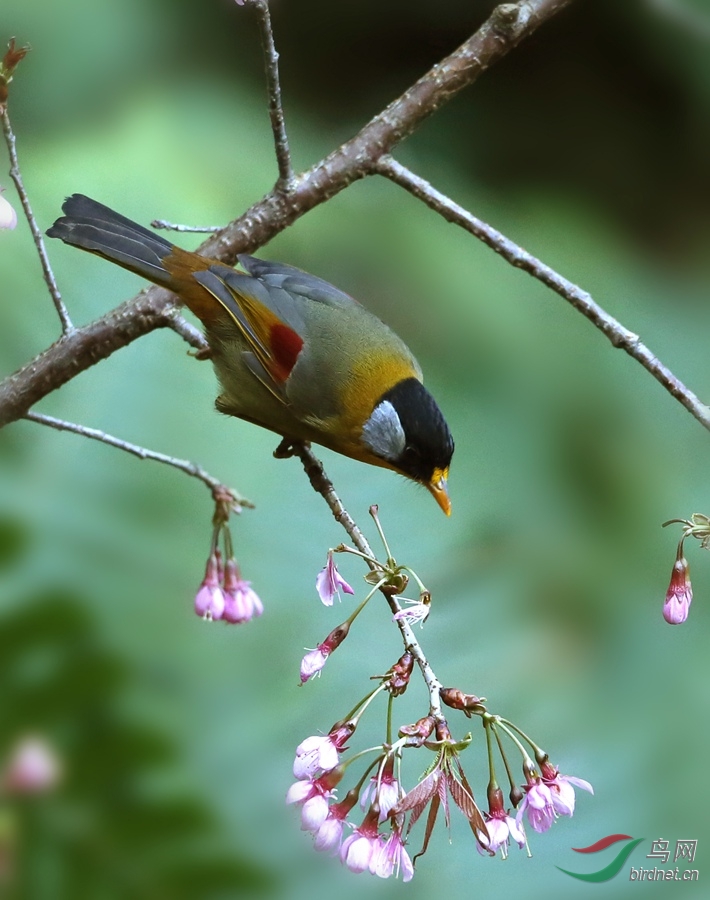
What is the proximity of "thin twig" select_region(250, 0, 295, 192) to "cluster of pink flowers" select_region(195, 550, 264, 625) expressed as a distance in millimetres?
416

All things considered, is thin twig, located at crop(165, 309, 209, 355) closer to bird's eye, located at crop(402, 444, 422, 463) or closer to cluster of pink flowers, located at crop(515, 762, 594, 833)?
bird's eye, located at crop(402, 444, 422, 463)

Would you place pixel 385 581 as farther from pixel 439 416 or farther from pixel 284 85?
pixel 284 85

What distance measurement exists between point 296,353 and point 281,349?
0.02 m

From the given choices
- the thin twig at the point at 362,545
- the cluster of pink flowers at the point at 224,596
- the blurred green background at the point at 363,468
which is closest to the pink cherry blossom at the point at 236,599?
the cluster of pink flowers at the point at 224,596

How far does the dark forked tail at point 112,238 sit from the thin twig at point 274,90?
17 centimetres

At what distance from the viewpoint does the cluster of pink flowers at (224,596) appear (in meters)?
0.95

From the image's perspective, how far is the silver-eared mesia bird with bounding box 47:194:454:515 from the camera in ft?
3.11

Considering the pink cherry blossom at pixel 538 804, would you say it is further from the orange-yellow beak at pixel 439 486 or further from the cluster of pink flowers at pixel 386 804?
the orange-yellow beak at pixel 439 486

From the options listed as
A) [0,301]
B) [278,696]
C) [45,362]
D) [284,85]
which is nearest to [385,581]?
[45,362]

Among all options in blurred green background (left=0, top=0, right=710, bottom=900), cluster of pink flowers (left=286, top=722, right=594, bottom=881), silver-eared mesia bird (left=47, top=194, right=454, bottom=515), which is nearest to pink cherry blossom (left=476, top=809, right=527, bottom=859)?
cluster of pink flowers (left=286, top=722, right=594, bottom=881)

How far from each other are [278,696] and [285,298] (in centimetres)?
79

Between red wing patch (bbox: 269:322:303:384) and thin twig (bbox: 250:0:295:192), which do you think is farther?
red wing patch (bbox: 269:322:303:384)

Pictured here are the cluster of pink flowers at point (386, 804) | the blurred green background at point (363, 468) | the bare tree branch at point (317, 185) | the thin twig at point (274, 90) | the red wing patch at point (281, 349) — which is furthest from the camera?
the blurred green background at point (363, 468)

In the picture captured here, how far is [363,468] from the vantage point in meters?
1.65
